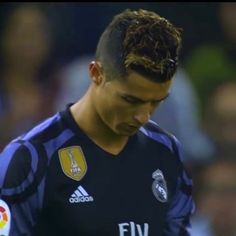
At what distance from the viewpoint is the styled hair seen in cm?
289

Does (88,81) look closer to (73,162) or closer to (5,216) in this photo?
(73,162)

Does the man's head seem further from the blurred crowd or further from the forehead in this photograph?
the blurred crowd

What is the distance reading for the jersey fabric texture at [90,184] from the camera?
2.92m

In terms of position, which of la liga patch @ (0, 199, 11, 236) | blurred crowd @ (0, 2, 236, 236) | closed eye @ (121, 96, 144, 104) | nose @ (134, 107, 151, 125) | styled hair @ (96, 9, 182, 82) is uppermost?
styled hair @ (96, 9, 182, 82)

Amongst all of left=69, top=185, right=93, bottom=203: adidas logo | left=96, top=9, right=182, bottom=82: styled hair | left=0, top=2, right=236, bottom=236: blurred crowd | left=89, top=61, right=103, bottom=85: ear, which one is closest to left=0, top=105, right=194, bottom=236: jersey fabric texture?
left=69, top=185, right=93, bottom=203: adidas logo

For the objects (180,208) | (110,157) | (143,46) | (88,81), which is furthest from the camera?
(88,81)

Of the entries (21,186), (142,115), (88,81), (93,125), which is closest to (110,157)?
(93,125)

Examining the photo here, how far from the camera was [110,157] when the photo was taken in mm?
3129

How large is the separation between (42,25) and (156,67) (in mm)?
2818

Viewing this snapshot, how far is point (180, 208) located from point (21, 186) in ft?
2.05

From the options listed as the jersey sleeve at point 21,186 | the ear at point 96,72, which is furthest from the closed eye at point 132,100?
the jersey sleeve at point 21,186

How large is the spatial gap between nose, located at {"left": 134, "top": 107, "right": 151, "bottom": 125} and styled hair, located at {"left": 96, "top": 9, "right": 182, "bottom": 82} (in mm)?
107

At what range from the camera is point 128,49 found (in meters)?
2.90

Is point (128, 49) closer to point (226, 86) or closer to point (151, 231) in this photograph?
point (151, 231)
